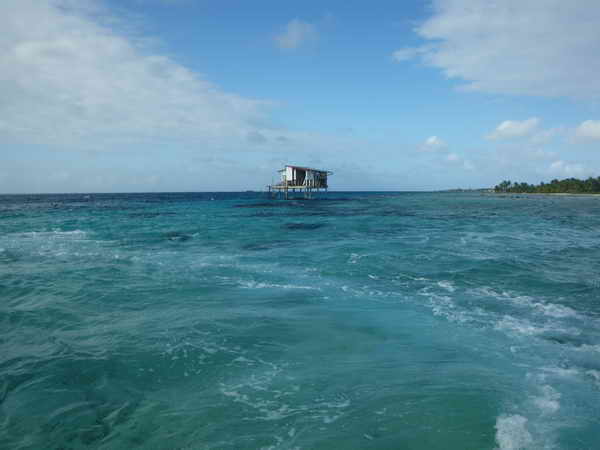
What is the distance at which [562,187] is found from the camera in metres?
124

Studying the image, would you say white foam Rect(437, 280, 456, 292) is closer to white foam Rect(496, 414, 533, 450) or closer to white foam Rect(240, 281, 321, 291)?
white foam Rect(240, 281, 321, 291)

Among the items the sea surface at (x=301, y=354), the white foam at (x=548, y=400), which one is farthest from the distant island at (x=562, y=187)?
the white foam at (x=548, y=400)

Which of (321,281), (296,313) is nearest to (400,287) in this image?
(321,281)

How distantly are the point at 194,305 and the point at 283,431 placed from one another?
6.63 metres

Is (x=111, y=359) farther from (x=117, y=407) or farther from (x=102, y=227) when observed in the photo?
(x=102, y=227)

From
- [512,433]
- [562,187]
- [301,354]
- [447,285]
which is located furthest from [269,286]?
[562,187]

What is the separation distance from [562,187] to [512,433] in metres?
144

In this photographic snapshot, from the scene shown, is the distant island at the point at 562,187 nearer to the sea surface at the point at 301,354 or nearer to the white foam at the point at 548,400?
the sea surface at the point at 301,354

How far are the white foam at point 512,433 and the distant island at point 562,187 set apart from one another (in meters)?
133

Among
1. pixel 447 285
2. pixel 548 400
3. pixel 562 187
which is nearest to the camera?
pixel 548 400

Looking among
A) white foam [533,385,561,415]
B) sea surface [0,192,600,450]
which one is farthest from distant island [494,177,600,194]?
white foam [533,385,561,415]

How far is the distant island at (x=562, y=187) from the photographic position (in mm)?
111875

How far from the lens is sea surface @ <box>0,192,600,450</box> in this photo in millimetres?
5781

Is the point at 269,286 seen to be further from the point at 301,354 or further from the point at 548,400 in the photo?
the point at 548,400
